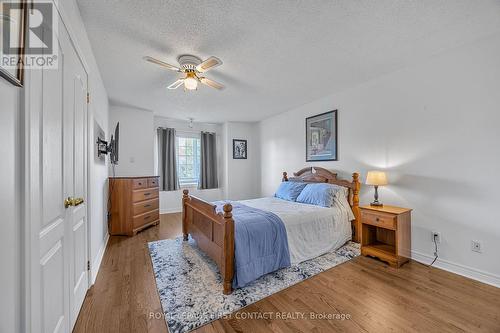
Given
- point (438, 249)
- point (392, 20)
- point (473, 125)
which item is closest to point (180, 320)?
point (438, 249)

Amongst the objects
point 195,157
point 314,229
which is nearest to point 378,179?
point 314,229

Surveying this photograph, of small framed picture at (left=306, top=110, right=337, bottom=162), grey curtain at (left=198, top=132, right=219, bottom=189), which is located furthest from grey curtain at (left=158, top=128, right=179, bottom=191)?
small framed picture at (left=306, top=110, right=337, bottom=162)

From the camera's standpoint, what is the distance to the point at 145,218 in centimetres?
394

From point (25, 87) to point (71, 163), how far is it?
0.81m

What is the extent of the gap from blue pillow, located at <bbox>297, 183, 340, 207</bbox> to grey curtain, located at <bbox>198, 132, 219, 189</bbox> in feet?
10.1

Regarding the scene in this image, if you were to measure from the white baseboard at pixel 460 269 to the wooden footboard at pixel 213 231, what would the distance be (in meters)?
2.43

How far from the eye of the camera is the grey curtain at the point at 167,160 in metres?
5.25

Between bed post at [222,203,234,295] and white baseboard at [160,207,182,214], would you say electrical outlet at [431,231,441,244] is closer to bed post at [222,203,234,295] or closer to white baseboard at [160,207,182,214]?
bed post at [222,203,234,295]

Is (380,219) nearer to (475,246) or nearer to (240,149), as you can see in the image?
(475,246)

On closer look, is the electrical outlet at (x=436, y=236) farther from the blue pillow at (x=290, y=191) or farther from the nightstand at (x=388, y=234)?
the blue pillow at (x=290, y=191)

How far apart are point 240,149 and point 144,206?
9.69 feet

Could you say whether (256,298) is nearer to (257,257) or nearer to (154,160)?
(257,257)

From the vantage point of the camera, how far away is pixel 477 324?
5.21ft

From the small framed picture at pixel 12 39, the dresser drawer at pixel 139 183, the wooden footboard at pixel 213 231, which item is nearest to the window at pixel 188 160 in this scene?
the dresser drawer at pixel 139 183
